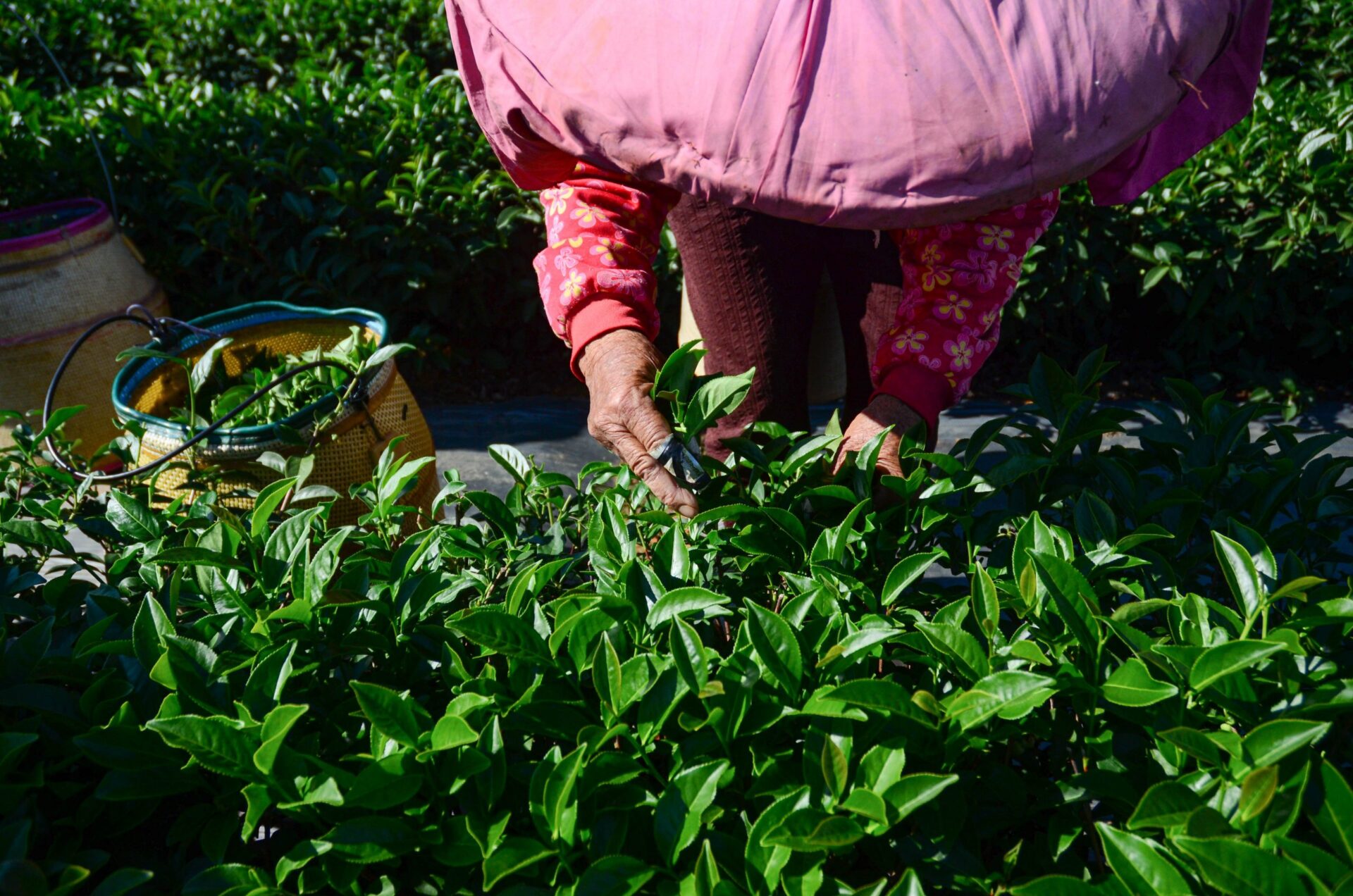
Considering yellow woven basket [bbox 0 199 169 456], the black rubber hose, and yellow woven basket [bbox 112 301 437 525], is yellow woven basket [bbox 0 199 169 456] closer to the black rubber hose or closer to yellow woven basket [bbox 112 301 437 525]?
yellow woven basket [bbox 112 301 437 525]

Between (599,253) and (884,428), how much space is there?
0.52 metres

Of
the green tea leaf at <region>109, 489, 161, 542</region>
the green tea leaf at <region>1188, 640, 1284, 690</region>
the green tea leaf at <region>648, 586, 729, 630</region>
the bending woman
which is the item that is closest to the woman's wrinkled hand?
the bending woman

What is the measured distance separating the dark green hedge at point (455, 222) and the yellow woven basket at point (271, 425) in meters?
1.22

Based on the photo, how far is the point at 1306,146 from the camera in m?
4.02

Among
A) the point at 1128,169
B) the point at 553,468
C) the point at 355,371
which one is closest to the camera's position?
the point at 1128,169

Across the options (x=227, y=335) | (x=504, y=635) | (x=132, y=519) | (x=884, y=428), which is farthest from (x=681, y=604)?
(x=227, y=335)

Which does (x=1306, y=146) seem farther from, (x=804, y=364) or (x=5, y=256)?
(x=5, y=256)

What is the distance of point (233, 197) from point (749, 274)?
9.21 ft

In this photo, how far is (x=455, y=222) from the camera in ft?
13.9

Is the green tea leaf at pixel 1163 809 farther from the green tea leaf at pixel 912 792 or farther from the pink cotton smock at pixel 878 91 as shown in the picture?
the pink cotton smock at pixel 878 91

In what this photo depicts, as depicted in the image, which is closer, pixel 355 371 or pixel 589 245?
pixel 589 245

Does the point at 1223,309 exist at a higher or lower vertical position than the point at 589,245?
lower

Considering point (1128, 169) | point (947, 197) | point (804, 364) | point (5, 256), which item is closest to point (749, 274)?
point (804, 364)

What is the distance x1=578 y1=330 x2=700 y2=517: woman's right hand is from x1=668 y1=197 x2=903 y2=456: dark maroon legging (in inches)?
17.2
